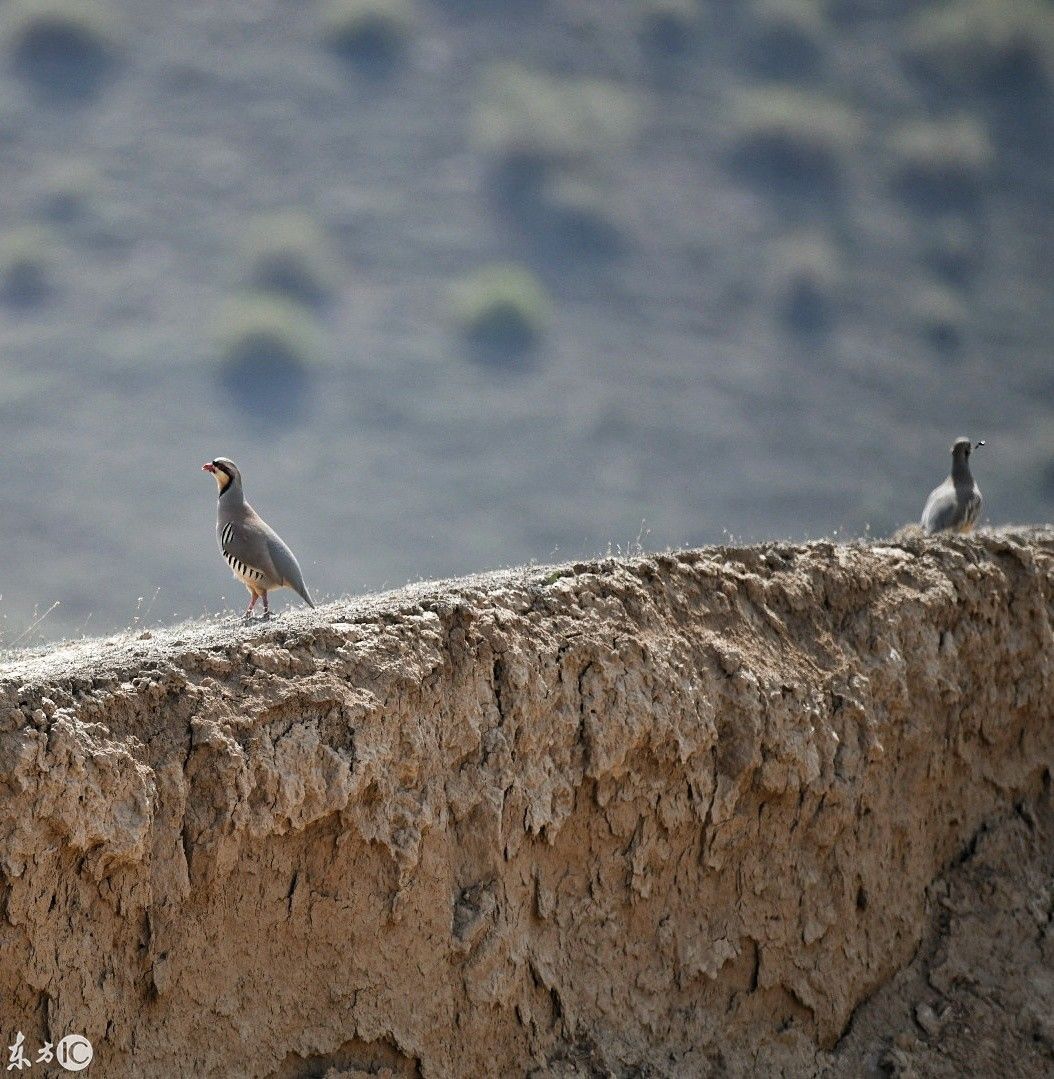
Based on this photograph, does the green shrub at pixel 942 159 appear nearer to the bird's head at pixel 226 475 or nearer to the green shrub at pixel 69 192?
the green shrub at pixel 69 192

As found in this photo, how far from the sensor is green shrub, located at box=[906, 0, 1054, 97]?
182 ft

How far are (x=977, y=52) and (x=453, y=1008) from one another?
54.9 metres

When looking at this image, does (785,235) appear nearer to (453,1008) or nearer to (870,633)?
(870,633)

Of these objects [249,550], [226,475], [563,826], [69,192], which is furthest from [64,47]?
[563,826]

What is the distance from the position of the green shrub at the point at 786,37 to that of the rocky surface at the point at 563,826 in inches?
1772

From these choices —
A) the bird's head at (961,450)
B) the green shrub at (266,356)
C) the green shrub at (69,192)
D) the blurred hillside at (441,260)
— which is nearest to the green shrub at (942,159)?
the blurred hillside at (441,260)

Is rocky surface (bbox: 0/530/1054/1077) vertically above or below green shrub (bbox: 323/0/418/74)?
below

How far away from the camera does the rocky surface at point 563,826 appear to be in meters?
8.30

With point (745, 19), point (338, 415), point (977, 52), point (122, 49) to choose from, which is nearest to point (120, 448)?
point (338, 415)

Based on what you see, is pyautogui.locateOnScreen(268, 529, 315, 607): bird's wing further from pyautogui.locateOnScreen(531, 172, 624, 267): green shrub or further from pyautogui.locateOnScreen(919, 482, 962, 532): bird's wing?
pyautogui.locateOnScreen(531, 172, 624, 267): green shrub

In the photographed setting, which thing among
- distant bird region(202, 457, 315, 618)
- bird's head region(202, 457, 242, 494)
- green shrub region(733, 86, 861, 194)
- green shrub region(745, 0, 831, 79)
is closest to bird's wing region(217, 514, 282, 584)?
distant bird region(202, 457, 315, 618)

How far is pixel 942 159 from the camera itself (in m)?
53.0

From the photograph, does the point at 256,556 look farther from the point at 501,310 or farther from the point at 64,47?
the point at 64,47

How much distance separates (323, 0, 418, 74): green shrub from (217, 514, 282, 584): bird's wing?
144 ft
